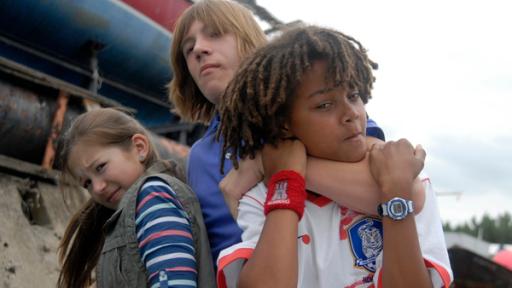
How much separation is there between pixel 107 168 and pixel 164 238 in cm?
51

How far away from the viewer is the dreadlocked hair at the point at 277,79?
1.18 meters

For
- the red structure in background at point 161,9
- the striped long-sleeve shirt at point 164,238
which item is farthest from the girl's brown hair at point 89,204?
the red structure in background at point 161,9

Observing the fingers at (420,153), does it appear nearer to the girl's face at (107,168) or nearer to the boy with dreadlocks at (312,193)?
the boy with dreadlocks at (312,193)

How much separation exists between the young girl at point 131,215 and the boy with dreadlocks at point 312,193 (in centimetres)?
18

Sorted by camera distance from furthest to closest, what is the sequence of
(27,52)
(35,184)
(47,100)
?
(27,52), (47,100), (35,184)

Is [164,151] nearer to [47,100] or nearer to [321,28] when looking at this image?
[47,100]

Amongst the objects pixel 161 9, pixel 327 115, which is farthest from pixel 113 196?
pixel 161 9

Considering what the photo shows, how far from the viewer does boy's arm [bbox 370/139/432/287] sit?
1.05 m

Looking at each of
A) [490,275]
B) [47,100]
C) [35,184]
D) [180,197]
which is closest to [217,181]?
[180,197]

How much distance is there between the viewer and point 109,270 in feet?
4.43

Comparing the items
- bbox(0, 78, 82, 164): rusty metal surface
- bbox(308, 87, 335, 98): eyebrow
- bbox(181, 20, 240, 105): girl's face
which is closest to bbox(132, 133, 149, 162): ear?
bbox(181, 20, 240, 105): girl's face

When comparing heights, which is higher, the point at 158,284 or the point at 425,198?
the point at 425,198

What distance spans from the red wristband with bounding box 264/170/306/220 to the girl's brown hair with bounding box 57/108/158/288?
0.72 m

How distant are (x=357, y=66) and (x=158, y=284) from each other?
636mm
